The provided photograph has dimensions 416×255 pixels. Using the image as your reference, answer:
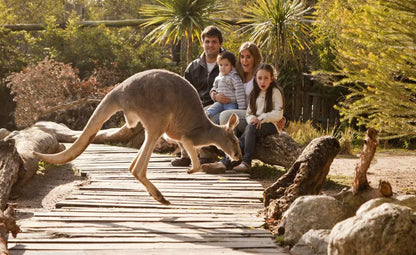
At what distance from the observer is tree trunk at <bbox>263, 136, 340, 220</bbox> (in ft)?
18.0

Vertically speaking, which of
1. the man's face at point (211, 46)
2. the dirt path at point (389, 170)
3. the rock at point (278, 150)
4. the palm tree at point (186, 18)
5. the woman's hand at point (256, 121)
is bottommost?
the dirt path at point (389, 170)

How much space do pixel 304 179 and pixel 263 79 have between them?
2285 mm

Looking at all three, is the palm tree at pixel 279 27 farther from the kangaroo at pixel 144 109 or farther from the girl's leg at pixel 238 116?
the kangaroo at pixel 144 109

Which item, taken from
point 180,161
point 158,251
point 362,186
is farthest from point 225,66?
point 158,251

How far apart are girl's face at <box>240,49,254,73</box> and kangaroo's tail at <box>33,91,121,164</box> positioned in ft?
9.73

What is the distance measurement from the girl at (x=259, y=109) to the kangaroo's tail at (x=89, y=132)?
Answer: 2506 millimetres

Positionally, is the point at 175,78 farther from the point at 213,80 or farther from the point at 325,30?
the point at 325,30

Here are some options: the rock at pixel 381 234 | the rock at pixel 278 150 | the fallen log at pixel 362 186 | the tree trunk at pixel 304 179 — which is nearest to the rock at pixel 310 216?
the fallen log at pixel 362 186

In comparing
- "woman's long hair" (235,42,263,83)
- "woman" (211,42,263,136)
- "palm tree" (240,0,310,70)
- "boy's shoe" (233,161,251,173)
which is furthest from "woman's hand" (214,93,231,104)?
Answer: "palm tree" (240,0,310,70)

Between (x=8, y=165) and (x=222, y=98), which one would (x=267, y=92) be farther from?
(x=8, y=165)

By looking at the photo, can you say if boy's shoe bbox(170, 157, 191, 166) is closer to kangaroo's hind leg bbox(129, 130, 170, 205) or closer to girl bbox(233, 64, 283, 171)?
girl bbox(233, 64, 283, 171)

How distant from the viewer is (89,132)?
5.52 m

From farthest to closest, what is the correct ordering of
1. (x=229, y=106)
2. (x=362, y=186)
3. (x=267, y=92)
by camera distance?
(x=229, y=106)
(x=267, y=92)
(x=362, y=186)

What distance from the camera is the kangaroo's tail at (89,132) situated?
5.41 metres
